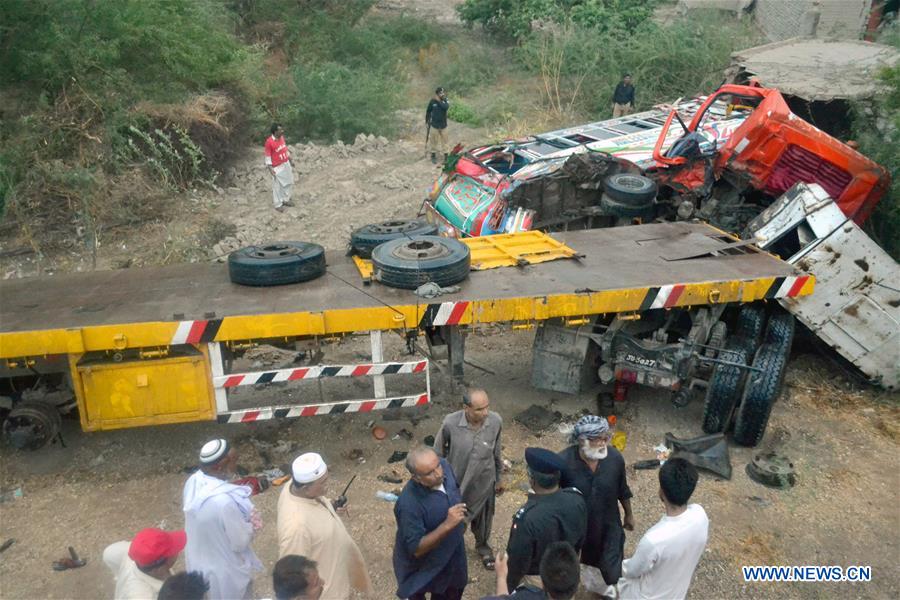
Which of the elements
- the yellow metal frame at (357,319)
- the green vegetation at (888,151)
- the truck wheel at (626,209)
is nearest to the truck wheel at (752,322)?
the yellow metal frame at (357,319)

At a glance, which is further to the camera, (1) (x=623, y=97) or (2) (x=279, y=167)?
(1) (x=623, y=97)

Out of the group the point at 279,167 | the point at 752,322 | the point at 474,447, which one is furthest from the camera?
the point at 279,167

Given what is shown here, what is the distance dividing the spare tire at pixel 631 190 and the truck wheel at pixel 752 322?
1.87 m

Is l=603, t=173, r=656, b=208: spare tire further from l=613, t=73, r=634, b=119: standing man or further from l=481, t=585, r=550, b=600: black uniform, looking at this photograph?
l=613, t=73, r=634, b=119: standing man

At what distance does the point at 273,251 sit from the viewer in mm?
6117

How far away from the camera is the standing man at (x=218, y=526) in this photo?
11.5 ft

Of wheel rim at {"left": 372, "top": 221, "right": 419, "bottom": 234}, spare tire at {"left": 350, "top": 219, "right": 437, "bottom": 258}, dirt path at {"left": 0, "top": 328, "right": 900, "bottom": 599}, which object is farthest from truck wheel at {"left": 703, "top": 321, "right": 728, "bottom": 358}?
wheel rim at {"left": 372, "top": 221, "right": 419, "bottom": 234}

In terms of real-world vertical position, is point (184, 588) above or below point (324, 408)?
above

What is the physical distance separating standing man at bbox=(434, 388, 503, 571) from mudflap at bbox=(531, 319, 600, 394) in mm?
1732

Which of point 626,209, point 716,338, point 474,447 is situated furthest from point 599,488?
point 626,209

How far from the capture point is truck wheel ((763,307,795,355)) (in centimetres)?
623

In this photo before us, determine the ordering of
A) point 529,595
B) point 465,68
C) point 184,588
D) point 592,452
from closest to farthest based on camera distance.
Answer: point 184,588, point 529,595, point 592,452, point 465,68

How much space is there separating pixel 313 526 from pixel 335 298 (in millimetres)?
2390

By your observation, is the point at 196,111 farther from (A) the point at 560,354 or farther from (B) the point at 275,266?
(A) the point at 560,354
